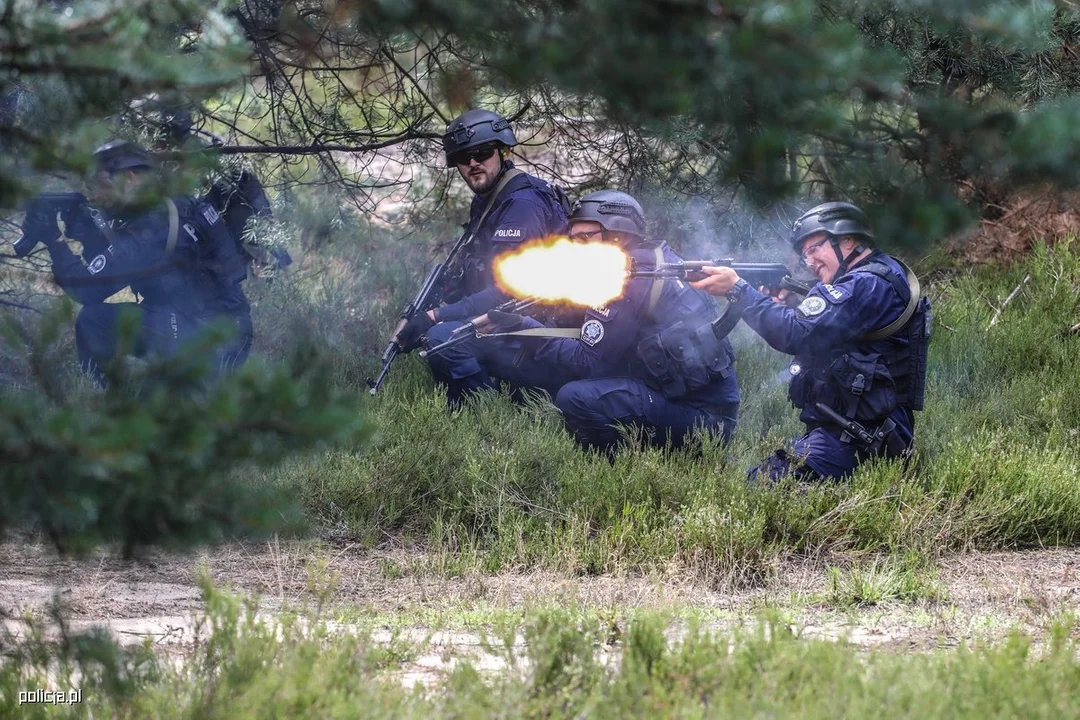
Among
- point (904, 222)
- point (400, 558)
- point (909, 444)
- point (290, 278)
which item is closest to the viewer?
point (904, 222)

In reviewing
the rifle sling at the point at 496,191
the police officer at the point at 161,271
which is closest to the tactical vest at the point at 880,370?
the rifle sling at the point at 496,191

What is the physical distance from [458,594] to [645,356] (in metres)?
2.10

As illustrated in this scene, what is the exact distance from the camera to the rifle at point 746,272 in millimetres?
6289

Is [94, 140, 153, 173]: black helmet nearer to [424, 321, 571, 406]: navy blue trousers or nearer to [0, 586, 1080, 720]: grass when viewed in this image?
[0, 586, 1080, 720]: grass

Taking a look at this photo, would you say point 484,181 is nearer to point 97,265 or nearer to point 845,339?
point 97,265

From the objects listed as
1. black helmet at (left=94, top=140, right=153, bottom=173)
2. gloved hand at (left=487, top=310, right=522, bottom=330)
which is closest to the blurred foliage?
black helmet at (left=94, top=140, right=153, bottom=173)

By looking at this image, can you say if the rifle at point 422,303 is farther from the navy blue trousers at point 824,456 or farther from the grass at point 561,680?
the grass at point 561,680

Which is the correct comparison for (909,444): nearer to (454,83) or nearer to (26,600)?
(454,83)

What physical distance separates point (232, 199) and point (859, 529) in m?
4.38

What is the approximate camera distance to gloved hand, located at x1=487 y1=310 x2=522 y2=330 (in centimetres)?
710

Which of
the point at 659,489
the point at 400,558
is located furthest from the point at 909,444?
the point at 400,558

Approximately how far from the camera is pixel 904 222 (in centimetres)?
304

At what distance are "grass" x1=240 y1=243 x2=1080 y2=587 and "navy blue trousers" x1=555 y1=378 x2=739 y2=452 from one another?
16 centimetres

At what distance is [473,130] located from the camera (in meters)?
7.32
